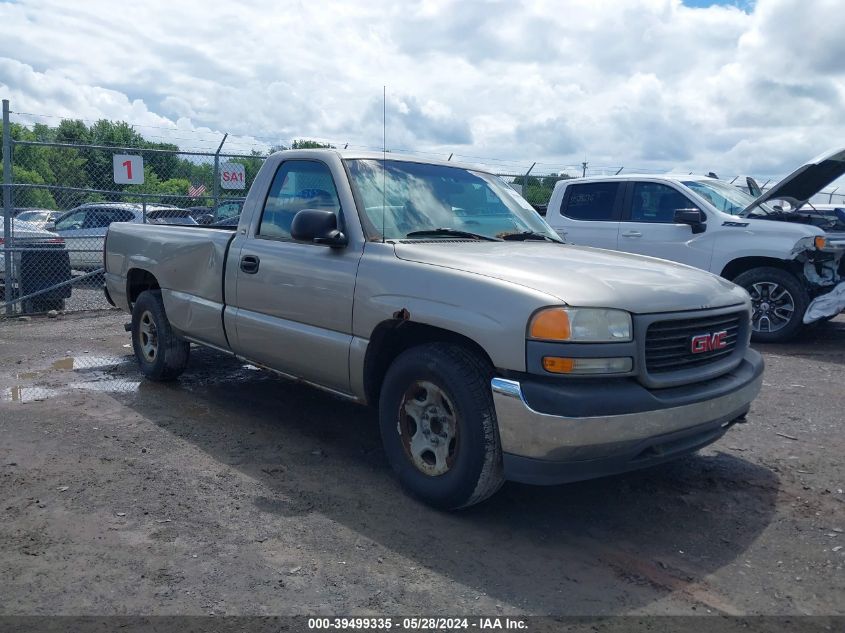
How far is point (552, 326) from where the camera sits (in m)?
3.41

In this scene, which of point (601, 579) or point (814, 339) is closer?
point (601, 579)

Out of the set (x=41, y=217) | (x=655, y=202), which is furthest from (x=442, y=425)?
(x=41, y=217)

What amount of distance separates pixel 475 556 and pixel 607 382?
1.01 metres

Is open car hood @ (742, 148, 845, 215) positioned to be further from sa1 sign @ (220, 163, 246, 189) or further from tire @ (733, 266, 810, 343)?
sa1 sign @ (220, 163, 246, 189)

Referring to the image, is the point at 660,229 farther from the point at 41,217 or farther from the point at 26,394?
the point at 41,217

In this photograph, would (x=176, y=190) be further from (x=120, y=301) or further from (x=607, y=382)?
(x=607, y=382)

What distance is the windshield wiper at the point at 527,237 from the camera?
4839mm

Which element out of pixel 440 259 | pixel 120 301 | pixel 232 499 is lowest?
pixel 232 499

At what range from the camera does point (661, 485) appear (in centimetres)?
444

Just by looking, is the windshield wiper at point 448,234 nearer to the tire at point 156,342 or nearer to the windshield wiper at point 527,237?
the windshield wiper at point 527,237

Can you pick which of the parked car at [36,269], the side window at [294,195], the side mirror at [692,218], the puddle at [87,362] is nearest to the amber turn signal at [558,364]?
the side window at [294,195]

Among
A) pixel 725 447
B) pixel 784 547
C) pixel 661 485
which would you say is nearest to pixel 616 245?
pixel 725 447

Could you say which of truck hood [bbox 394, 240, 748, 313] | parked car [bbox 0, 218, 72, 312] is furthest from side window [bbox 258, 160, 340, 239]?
parked car [bbox 0, 218, 72, 312]

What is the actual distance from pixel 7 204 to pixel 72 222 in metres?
5.59
